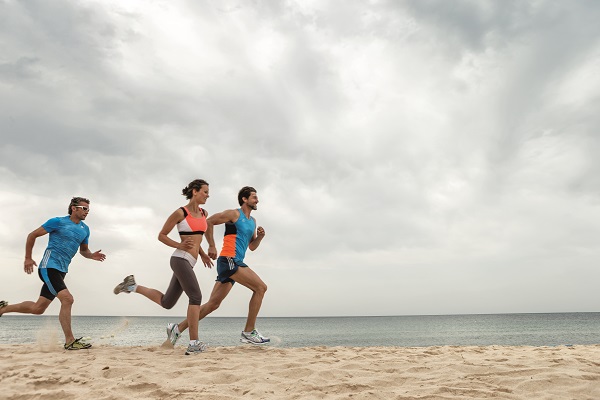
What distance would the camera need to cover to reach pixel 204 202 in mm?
6324

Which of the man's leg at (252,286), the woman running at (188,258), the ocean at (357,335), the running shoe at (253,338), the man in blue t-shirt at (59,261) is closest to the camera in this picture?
the woman running at (188,258)

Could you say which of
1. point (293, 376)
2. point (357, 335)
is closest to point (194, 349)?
point (293, 376)

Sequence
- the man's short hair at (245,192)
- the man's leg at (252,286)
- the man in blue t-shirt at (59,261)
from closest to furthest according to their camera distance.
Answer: the man's leg at (252,286) < the man in blue t-shirt at (59,261) < the man's short hair at (245,192)

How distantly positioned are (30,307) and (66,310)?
2.33ft

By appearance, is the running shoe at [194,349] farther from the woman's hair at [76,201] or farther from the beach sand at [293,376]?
the woman's hair at [76,201]

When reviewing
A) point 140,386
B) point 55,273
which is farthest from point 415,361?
point 55,273

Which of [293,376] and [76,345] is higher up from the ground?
[76,345]

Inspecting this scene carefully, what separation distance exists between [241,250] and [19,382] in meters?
3.05

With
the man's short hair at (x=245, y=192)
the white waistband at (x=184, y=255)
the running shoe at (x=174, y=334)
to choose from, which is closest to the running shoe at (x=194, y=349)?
the running shoe at (x=174, y=334)

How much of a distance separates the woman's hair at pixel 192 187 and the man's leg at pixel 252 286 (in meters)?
1.32

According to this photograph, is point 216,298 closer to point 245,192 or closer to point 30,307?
point 245,192

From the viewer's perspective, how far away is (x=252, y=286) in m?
6.34

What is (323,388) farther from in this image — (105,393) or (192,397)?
(105,393)

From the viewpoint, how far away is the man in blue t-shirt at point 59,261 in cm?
648
